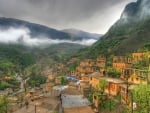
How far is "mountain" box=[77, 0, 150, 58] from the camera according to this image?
11088 cm

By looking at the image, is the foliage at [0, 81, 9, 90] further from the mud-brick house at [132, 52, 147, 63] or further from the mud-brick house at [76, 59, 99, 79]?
the mud-brick house at [132, 52, 147, 63]

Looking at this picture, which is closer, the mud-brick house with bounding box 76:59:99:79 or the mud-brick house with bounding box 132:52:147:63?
the mud-brick house with bounding box 132:52:147:63

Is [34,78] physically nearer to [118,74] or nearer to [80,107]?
[118,74]

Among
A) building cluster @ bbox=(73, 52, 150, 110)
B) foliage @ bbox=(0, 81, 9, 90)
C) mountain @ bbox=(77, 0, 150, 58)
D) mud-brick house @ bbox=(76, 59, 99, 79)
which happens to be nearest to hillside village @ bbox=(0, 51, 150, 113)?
building cluster @ bbox=(73, 52, 150, 110)

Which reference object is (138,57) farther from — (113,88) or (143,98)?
(143,98)

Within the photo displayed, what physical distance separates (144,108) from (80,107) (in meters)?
17.5

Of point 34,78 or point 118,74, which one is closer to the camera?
point 118,74

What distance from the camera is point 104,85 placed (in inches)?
2272

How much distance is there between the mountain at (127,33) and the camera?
111 m

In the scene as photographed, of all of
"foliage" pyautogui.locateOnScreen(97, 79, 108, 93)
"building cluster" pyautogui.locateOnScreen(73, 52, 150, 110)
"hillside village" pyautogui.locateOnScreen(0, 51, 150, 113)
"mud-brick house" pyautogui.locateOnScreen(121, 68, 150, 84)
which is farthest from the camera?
"foliage" pyautogui.locateOnScreen(97, 79, 108, 93)

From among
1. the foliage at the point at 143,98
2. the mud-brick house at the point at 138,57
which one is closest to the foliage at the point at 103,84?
the mud-brick house at the point at 138,57

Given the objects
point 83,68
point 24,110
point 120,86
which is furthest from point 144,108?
point 83,68

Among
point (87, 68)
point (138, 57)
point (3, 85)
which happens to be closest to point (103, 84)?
point (138, 57)

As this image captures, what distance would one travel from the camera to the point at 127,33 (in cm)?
14738
